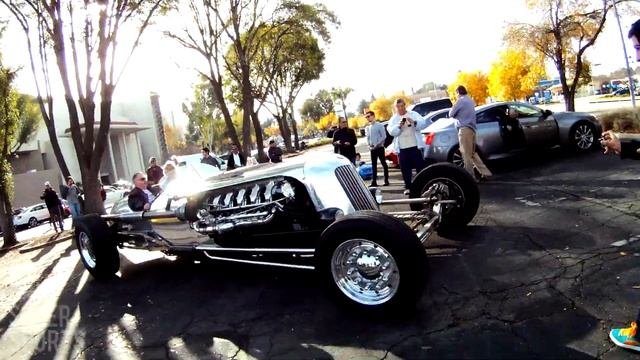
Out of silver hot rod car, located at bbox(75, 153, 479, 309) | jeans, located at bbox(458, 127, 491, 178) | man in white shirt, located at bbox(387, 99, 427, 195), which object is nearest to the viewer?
silver hot rod car, located at bbox(75, 153, 479, 309)

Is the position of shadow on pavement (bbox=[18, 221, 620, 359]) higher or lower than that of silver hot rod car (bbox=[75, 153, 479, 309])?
lower

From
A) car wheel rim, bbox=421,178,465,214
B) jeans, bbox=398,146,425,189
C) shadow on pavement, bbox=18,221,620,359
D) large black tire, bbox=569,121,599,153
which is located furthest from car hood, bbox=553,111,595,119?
car wheel rim, bbox=421,178,465,214

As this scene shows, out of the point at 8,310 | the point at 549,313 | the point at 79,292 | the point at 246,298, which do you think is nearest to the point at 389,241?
the point at 549,313

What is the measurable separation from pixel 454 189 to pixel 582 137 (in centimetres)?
653

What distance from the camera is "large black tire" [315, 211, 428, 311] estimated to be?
360 centimetres

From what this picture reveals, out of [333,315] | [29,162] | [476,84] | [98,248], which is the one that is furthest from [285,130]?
[333,315]

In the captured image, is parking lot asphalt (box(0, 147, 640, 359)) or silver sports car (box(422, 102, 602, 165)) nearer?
parking lot asphalt (box(0, 147, 640, 359))

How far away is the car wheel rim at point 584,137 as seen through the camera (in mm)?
10672

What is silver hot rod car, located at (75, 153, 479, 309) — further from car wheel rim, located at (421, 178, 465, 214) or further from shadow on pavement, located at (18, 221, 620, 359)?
shadow on pavement, located at (18, 221, 620, 359)

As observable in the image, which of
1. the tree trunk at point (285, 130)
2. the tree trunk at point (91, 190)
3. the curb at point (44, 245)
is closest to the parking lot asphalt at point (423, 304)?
the curb at point (44, 245)

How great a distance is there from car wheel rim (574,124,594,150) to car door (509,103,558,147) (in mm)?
482

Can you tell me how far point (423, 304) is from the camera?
4008 mm

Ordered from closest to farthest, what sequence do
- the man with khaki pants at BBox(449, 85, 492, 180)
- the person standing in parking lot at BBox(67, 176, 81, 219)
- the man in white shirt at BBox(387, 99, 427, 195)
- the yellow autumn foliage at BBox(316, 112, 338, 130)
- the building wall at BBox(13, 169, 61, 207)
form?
the man in white shirt at BBox(387, 99, 427, 195), the man with khaki pants at BBox(449, 85, 492, 180), the person standing in parking lot at BBox(67, 176, 81, 219), the building wall at BBox(13, 169, 61, 207), the yellow autumn foliage at BBox(316, 112, 338, 130)

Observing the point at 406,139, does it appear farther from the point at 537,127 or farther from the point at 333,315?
the point at 333,315
